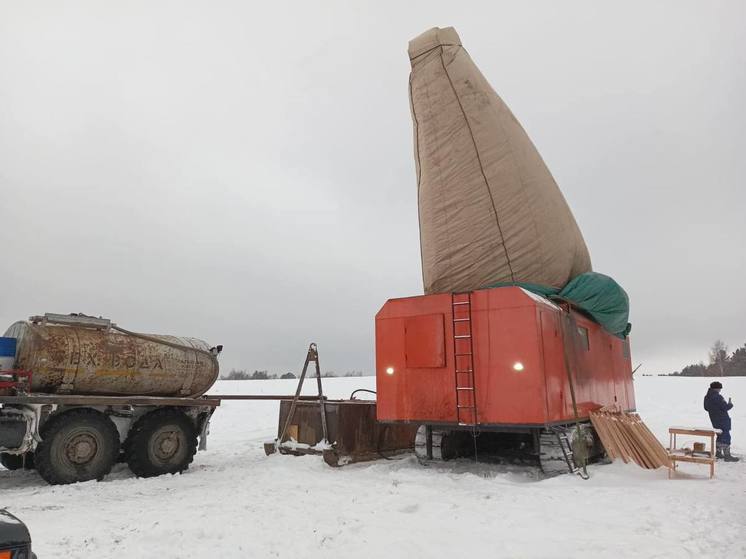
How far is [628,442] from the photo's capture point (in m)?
8.99

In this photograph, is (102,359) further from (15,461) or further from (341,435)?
Answer: (341,435)

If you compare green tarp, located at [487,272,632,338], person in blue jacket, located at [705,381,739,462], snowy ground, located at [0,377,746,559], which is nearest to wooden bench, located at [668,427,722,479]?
snowy ground, located at [0,377,746,559]

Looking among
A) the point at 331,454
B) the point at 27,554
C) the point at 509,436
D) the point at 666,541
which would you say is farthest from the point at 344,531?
the point at 509,436

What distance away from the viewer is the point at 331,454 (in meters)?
9.03

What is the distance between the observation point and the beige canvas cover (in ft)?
30.3

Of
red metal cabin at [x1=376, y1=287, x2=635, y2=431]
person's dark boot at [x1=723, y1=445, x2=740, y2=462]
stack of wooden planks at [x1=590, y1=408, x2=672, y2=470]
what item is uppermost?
red metal cabin at [x1=376, y1=287, x2=635, y2=431]

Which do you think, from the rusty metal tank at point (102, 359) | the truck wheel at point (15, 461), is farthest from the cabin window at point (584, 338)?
the truck wheel at point (15, 461)

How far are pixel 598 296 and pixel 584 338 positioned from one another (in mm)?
850

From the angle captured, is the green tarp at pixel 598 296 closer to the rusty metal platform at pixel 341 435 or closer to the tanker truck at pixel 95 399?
the rusty metal platform at pixel 341 435

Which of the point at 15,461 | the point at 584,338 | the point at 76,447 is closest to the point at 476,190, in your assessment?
the point at 584,338

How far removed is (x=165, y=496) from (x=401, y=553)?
3944 millimetres

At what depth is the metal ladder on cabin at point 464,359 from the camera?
814 centimetres

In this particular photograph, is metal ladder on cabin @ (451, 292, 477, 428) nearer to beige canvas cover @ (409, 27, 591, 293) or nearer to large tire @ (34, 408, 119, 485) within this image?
beige canvas cover @ (409, 27, 591, 293)

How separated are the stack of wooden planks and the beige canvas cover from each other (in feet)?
8.45
